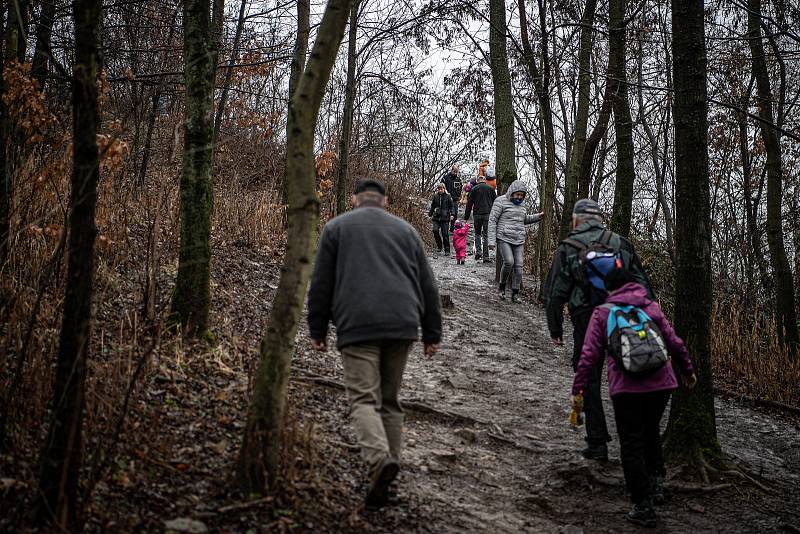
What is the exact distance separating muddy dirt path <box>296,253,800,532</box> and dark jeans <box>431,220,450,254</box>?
8.78m

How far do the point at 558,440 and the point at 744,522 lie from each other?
5.60ft

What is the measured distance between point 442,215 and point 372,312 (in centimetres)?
1348

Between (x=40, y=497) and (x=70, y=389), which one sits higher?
(x=70, y=389)

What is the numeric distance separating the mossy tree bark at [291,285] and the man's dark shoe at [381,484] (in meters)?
0.58

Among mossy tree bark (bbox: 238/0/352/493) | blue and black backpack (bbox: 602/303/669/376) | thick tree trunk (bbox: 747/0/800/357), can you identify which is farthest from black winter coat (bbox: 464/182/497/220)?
mossy tree bark (bbox: 238/0/352/493)

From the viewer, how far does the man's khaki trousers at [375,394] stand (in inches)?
152

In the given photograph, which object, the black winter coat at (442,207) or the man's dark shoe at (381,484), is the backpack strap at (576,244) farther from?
the black winter coat at (442,207)

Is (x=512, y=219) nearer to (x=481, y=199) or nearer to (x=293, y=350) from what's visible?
(x=481, y=199)

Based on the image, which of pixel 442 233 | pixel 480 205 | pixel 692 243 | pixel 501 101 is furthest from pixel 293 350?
pixel 442 233

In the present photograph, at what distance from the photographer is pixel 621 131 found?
10984mm

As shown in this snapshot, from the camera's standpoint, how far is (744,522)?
4824 millimetres

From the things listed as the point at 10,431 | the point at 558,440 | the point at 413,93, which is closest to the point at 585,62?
the point at 413,93

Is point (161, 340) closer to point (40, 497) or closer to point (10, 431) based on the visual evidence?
point (10, 431)

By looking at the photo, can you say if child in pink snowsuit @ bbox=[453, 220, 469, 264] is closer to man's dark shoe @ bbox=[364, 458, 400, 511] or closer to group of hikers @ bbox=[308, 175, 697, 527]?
group of hikers @ bbox=[308, 175, 697, 527]
